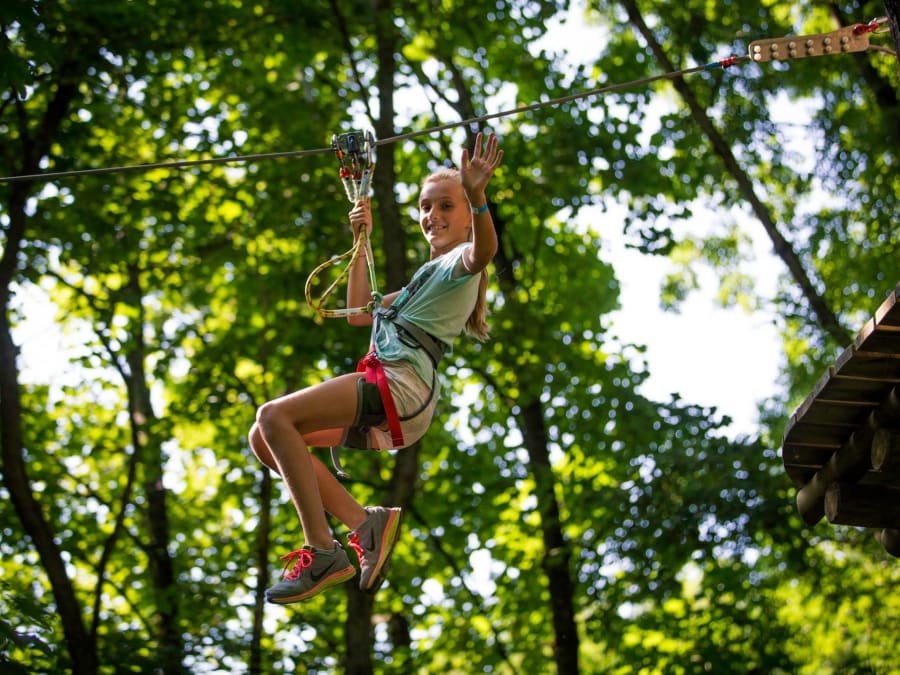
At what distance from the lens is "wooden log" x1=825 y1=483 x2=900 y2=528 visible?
19.0 feet

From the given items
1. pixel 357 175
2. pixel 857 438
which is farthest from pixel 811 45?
pixel 357 175

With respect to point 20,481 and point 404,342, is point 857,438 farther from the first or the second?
point 20,481

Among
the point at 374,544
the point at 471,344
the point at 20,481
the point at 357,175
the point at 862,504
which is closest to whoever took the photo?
the point at 374,544

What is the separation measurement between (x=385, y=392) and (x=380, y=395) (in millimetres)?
20

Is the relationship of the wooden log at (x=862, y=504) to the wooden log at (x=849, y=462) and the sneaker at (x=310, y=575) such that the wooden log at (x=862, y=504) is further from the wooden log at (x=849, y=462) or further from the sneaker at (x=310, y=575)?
the sneaker at (x=310, y=575)

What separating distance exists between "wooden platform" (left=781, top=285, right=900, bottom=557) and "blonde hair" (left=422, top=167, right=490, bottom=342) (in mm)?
1413

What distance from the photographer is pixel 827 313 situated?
9898 millimetres

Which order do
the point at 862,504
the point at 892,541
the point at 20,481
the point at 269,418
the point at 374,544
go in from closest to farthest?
the point at 269,418 < the point at 374,544 < the point at 862,504 < the point at 892,541 < the point at 20,481

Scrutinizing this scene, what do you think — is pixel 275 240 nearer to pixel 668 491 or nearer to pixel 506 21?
pixel 506 21

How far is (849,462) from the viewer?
5672mm

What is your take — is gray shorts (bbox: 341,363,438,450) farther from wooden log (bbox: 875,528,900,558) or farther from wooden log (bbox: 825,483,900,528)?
wooden log (bbox: 875,528,900,558)

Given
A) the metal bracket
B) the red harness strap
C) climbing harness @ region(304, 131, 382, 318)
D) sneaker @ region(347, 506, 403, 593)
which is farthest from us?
the metal bracket

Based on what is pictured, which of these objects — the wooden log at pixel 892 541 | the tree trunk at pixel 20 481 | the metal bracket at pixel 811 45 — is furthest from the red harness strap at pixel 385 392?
the tree trunk at pixel 20 481

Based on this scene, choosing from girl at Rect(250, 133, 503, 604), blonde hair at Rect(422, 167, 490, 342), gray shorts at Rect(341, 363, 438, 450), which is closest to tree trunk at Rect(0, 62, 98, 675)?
girl at Rect(250, 133, 503, 604)
